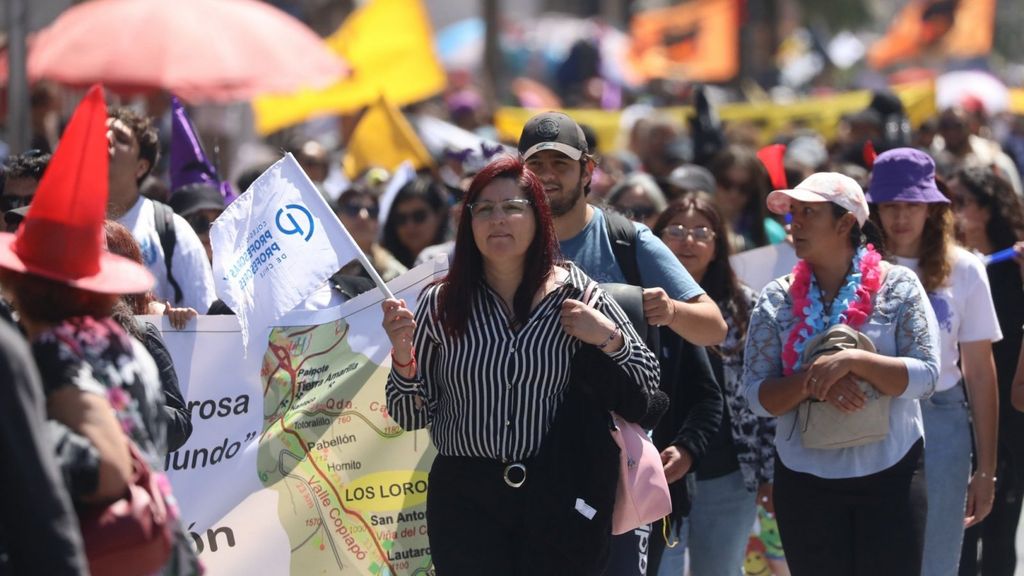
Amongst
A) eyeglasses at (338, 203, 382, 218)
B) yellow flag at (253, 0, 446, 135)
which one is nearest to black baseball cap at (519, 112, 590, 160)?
eyeglasses at (338, 203, 382, 218)

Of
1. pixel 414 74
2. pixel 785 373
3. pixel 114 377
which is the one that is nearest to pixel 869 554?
pixel 785 373

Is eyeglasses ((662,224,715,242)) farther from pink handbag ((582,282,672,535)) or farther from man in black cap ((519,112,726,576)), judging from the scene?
pink handbag ((582,282,672,535))

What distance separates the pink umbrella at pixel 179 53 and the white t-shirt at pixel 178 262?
13.0 feet

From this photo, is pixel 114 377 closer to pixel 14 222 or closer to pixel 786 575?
pixel 14 222

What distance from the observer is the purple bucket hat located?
19.3 ft

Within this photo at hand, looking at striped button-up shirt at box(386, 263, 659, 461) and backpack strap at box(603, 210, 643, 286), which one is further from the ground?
backpack strap at box(603, 210, 643, 286)

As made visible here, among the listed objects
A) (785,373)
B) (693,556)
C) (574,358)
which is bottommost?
(693,556)

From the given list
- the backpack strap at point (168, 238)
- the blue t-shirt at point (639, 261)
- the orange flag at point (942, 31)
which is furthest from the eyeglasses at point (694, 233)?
the orange flag at point (942, 31)

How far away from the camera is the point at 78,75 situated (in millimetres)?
9734

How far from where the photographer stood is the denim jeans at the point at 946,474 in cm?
583

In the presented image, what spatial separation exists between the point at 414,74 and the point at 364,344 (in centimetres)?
852

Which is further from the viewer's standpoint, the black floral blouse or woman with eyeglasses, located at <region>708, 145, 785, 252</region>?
woman with eyeglasses, located at <region>708, 145, 785, 252</region>

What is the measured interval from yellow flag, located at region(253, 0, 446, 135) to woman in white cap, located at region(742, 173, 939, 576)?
8.82 m

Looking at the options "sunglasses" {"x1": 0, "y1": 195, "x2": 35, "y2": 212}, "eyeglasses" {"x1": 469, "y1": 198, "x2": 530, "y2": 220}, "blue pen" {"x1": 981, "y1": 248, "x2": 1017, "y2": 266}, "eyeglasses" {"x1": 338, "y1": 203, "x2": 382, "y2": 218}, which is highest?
"eyeglasses" {"x1": 469, "y1": 198, "x2": 530, "y2": 220}
